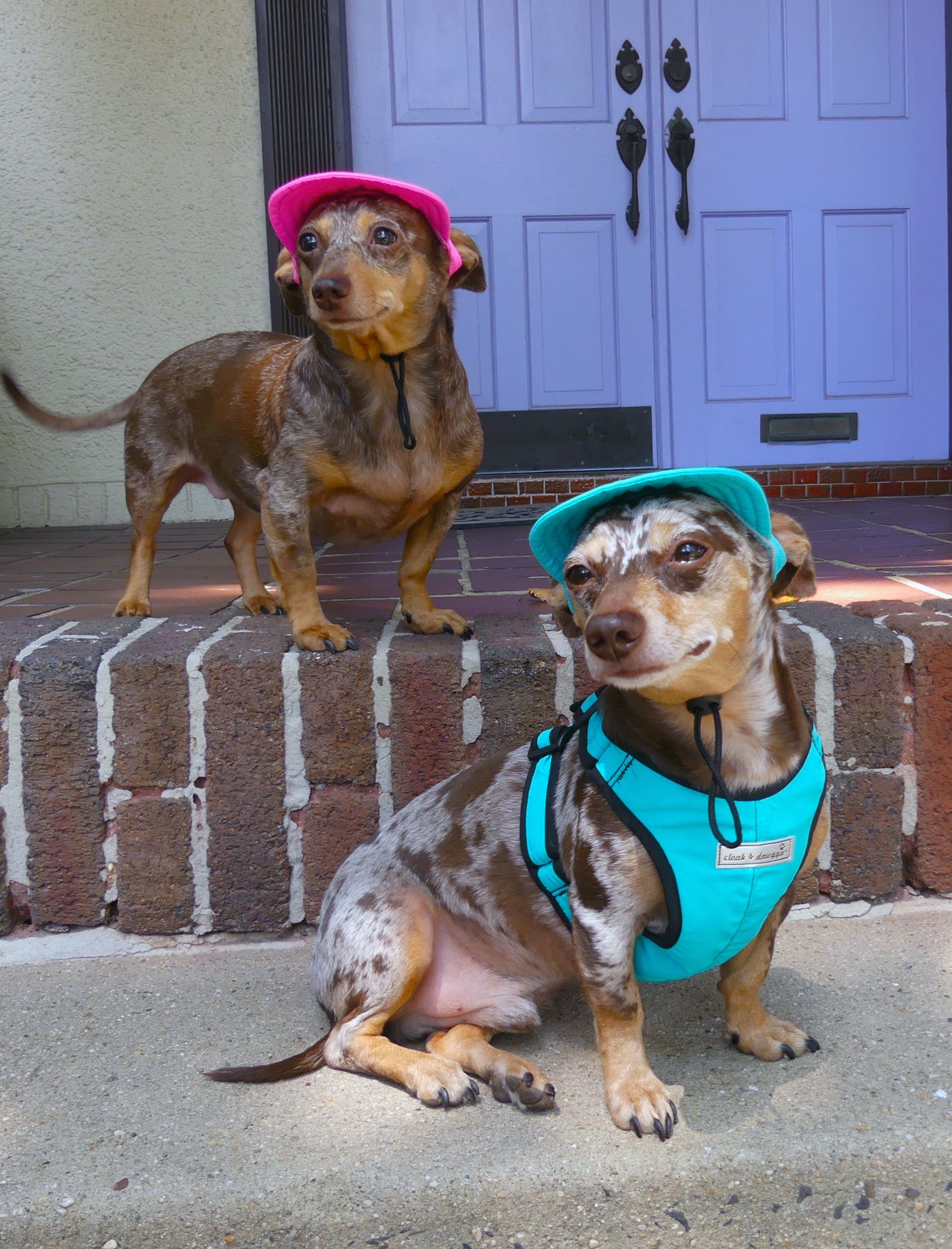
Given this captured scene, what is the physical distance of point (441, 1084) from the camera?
174cm

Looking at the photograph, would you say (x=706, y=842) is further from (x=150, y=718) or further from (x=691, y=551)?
(x=150, y=718)

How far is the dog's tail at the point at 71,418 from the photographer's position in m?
3.29

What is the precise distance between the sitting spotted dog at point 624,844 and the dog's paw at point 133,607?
42.2 inches

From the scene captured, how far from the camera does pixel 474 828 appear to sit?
1.90 m

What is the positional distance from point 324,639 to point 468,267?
2.80 ft

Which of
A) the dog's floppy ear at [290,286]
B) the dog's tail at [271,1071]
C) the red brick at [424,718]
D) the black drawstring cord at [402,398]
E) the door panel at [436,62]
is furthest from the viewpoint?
the door panel at [436,62]

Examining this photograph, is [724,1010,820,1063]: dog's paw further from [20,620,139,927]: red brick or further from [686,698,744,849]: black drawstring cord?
[20,620,139,927]: red brick

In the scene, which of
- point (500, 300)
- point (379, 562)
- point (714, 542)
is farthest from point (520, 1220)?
point (500, 300)

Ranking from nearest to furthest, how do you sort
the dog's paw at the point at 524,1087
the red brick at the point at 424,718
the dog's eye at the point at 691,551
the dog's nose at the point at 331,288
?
the dog's eye at the point at 691,551 → the dog's paw at the point at 524,1087 → the dog's nose at the point at 331,288 → the red brick at the point at 424,718

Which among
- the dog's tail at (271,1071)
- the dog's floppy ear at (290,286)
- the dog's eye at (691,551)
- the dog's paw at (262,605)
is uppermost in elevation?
the dog's floppy ear at (290,286)

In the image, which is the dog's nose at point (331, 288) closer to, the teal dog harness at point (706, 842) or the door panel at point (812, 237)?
the teal dog harness at point (706, 842)

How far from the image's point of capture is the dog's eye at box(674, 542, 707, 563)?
1579 millimetres

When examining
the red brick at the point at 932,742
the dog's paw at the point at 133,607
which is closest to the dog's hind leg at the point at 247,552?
the dog's paw at the point at 133,607

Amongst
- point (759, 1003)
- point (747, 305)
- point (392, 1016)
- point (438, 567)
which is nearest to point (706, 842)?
point (759, 1003)
